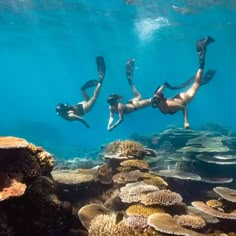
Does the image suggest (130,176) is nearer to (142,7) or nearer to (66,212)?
(66,212)

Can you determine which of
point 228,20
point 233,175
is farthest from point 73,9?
point 233,175

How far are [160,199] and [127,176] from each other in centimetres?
172

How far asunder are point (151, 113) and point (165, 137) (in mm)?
101138

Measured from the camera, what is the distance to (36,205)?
555 cm

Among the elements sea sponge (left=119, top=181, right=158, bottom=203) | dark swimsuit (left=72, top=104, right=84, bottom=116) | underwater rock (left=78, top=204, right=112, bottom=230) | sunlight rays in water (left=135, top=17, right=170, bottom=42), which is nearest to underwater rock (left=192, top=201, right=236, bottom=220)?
sea sponge (left=119, top=181, right=158, bottom=203)

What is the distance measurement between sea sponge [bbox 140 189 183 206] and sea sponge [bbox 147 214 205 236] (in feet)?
1.86

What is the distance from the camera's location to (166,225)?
219 inches

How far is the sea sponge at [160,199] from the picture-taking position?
662 cm

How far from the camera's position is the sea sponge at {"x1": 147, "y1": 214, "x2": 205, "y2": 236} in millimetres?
5344

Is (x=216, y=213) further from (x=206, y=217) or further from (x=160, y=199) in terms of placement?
(x=160, y=199)

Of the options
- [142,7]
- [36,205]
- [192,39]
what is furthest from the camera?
[192,39]

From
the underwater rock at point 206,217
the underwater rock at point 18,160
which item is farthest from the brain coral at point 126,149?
the underwater rock at point 18,160

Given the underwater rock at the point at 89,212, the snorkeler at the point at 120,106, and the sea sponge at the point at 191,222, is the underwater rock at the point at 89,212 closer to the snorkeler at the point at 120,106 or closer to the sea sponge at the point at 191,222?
the sea sponge at the point at 191,222

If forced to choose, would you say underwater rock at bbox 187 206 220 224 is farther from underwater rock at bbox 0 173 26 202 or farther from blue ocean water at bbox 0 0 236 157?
blue ocean water at bbox 0 0 236 157
